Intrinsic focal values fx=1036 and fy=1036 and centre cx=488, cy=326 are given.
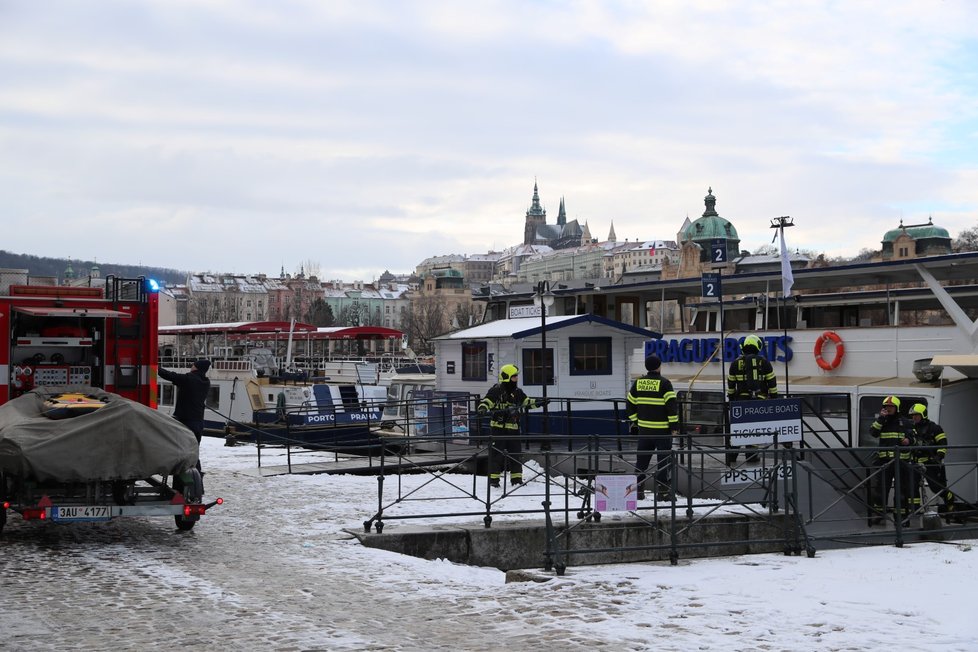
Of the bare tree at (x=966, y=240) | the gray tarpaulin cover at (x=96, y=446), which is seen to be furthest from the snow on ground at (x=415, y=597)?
the bare tree at (x=966, y=240)

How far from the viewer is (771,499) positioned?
1303cm

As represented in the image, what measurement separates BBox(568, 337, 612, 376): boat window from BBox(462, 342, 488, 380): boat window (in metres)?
2.64

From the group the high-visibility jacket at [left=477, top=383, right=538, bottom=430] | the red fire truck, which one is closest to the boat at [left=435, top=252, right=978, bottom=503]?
the high-visibility jacket at [left=477, top=383, right=538, bottom=430]

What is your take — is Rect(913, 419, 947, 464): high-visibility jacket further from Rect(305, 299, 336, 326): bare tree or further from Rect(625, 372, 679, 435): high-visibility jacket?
Rect(305, 299, 336, 326): bare tree

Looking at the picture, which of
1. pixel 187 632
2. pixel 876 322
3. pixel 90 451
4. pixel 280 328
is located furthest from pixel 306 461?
pixel 280 328

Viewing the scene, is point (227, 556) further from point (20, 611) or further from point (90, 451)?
point (20, 611)

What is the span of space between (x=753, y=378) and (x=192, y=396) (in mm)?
8202

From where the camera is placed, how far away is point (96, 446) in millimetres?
11305

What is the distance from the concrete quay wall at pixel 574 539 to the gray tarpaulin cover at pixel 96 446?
239 centimetres

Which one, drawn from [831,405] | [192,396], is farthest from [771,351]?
[192,396]

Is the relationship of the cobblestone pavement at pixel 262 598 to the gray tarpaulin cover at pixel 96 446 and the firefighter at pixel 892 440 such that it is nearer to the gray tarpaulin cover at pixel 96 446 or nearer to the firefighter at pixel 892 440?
the gray tarpaulin cover at pixel 96 446

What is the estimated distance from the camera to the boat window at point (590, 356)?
28.1 metres

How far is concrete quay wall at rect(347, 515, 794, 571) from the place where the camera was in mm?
11938

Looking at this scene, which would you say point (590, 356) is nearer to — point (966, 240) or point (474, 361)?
point (474, 361)
